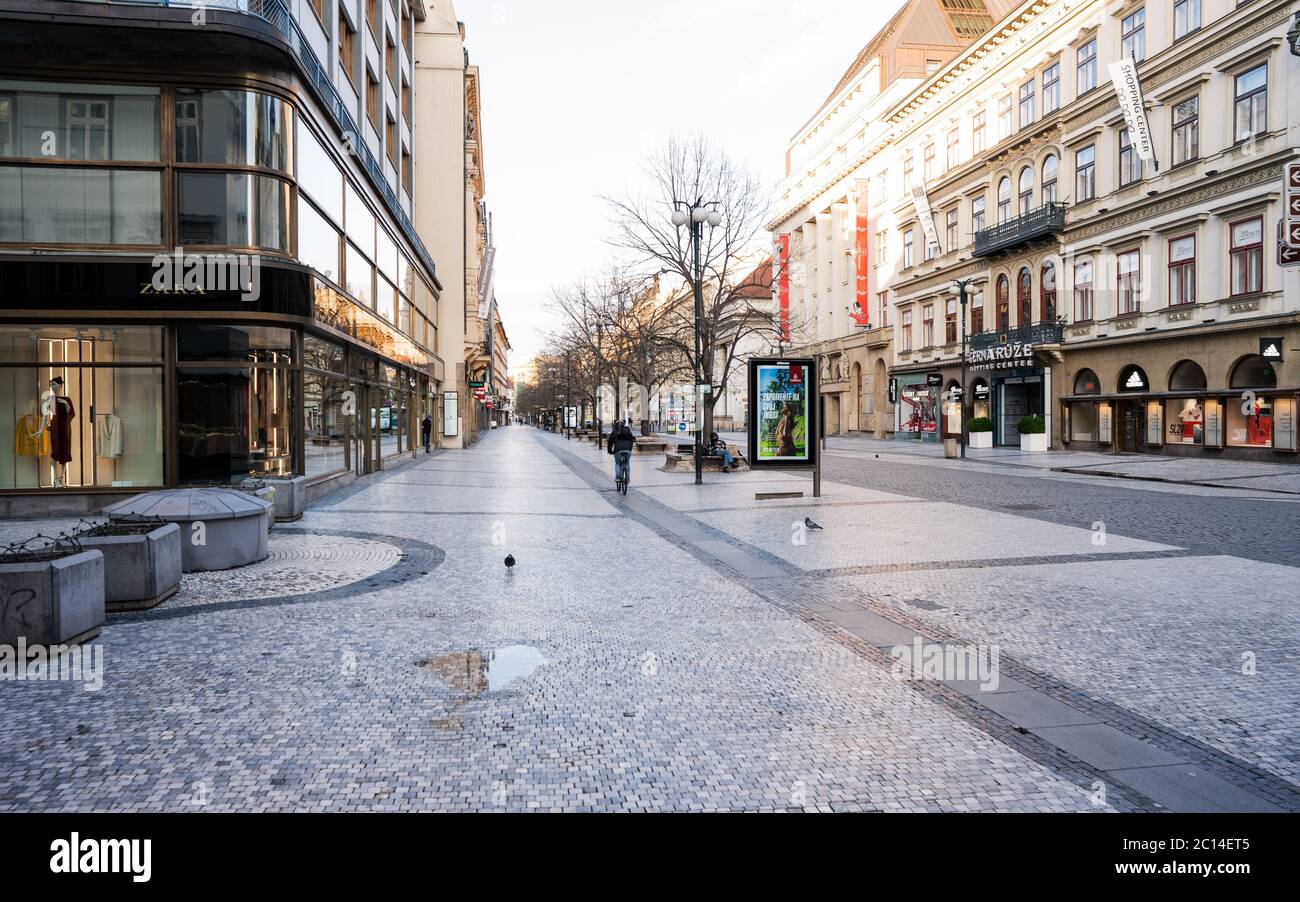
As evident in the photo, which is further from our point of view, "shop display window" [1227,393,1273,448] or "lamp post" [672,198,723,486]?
"shop display window" [1227,393,1273,448]

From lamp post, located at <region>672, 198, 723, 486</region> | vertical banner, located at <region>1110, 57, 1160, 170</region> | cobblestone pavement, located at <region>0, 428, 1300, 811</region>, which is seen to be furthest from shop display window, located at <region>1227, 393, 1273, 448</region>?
cobblestone pavement, located at <region>0, 428, 1300, 811</region>

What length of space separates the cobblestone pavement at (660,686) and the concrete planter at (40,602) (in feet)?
1.17

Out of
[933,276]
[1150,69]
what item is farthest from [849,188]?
[1150,69]

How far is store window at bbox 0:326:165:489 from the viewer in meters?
15.1

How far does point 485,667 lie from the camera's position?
621cm

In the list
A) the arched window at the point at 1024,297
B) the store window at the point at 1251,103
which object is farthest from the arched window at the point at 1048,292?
the store window at the point at 1251,103

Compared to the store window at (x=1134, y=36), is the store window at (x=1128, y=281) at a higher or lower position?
lower

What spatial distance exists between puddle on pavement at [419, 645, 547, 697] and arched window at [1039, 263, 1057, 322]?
39515 millimetres

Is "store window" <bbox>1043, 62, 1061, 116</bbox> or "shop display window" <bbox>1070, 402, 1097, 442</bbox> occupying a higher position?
"store window" <bbox>1043, 62, 1061, 116</bbox>

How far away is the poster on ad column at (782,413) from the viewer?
19.3 m

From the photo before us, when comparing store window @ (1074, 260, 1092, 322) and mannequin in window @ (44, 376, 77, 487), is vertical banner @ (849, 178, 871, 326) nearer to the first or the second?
store window @ (1074, 260, 1092, 322)

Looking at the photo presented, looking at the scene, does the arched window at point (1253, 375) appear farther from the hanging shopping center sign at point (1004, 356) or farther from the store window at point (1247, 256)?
the hanging shopping center sign at point (1004, 356)
